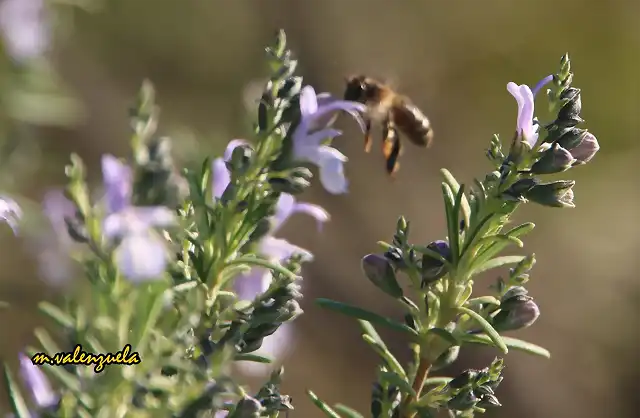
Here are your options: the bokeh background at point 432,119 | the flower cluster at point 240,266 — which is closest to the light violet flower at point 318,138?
the flower cluster at point 240,266

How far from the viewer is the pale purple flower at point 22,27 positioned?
2.07 meters

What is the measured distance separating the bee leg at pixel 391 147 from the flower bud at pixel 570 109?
806mm

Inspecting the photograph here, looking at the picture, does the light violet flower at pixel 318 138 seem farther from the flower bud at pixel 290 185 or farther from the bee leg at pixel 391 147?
the bee leg at pixel 391 147

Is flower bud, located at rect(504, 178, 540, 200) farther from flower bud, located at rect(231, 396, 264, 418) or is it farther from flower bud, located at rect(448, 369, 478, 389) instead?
flower bud, located at rect(231, 396, 264, 418)

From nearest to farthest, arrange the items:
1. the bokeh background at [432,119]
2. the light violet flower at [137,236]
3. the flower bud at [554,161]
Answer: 1. the light violet flower at [137,236]
2. the flower bud at [554,161]
3. the bokeh background at [432,119]

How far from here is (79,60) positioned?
494cm

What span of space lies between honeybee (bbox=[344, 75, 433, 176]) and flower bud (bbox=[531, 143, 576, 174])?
31.5 inches

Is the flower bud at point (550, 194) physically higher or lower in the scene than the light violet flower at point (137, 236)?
higher

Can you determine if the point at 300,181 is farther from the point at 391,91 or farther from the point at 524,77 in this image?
the point at 524,77

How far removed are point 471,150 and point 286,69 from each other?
475 cm

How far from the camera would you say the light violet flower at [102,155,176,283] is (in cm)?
82

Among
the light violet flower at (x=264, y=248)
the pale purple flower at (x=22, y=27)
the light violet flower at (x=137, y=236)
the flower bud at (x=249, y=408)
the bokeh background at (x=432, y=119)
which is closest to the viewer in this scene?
the light violet flower at (x=137, y=236)

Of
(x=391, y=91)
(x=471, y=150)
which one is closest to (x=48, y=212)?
(x=391, y=91)

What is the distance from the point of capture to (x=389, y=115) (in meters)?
2.08
